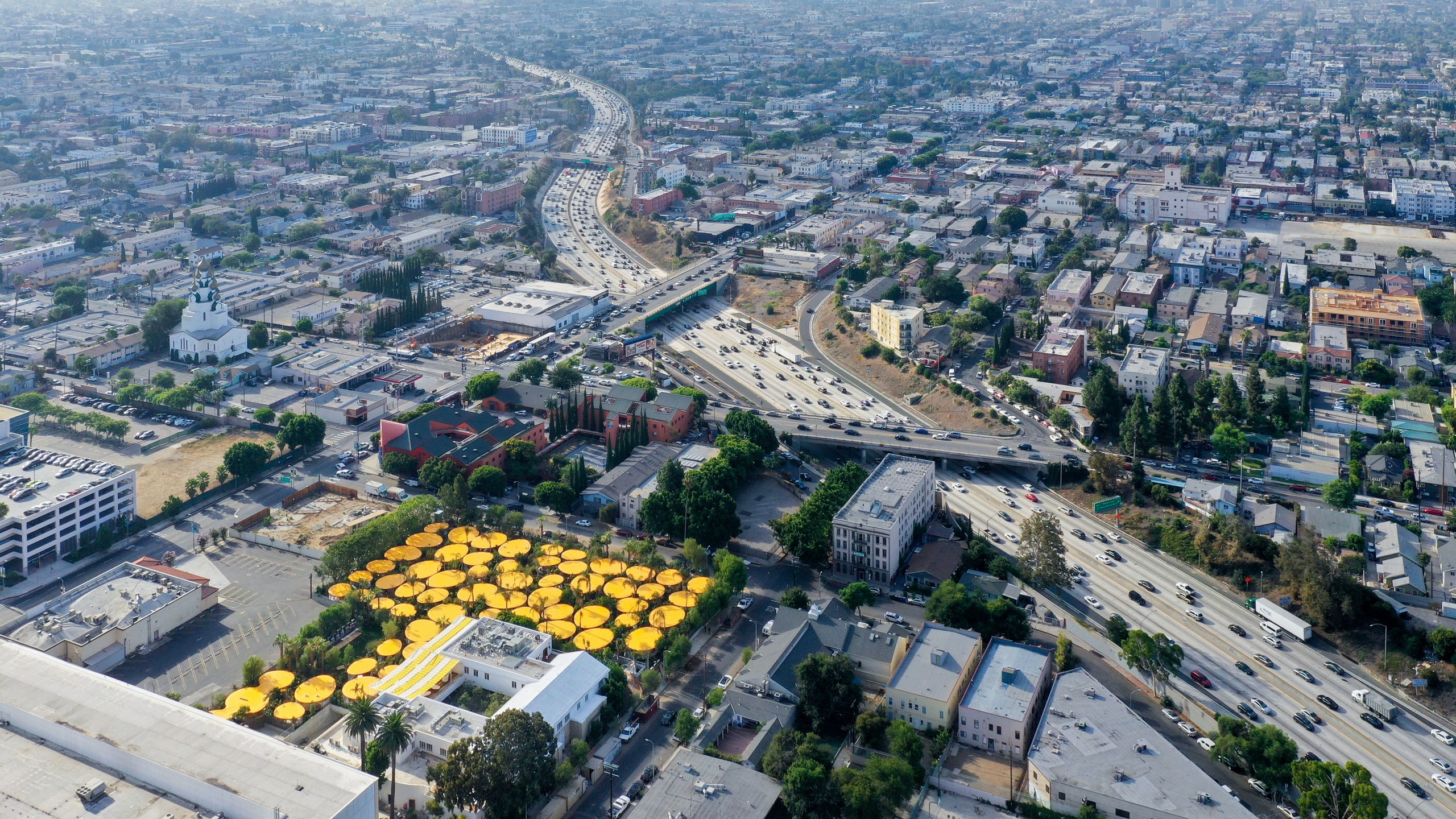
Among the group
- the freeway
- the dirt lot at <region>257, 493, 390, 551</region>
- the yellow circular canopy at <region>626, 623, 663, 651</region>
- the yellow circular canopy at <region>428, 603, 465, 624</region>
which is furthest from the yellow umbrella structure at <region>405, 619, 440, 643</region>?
the freeway

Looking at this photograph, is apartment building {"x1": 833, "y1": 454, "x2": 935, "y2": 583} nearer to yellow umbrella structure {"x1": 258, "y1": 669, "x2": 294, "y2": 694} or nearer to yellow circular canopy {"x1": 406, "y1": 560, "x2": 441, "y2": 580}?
yellow circular canopy {"x1": 406, "y1": 560, "x2": 441, "y2": 580}

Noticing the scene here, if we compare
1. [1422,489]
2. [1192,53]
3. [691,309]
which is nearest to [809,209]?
[691,309]

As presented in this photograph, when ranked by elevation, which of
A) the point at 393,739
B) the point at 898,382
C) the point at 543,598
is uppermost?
the point at 393,739

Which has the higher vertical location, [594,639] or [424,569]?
[594,639]

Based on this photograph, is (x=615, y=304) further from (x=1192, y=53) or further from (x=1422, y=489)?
(x=1192, y=53)

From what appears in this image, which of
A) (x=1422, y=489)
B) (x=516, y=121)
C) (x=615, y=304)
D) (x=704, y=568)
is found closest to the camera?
(x=704, y=568)

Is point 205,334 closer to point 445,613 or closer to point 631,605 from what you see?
point 445,613

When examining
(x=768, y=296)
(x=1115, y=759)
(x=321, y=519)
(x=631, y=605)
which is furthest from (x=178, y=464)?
(x=1115, y=759)
